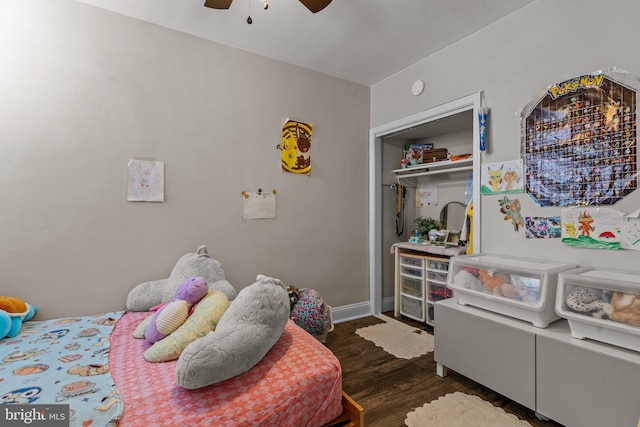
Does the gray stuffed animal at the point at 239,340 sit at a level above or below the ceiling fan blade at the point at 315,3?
below

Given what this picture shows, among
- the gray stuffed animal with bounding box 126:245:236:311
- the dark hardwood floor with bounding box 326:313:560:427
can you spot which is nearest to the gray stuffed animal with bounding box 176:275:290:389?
the gray stuffed animal with bounding box 126:245:236:311

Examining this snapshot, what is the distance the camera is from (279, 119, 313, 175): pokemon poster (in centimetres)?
289

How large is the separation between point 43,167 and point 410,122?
9.84 feet

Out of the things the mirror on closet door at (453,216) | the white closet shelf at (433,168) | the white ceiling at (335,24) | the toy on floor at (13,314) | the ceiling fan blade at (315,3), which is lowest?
the toy on floor at (13,314)

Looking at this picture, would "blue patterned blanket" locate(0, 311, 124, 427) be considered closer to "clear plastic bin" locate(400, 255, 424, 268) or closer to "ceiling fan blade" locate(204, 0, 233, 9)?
"ceiling fan blade" locate(204, 0, 233, 9)

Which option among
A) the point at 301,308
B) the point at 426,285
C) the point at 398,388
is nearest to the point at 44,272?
the point at 301,308

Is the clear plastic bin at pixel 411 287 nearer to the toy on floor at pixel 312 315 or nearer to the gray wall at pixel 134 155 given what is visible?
the gray wall at pixel 134 155

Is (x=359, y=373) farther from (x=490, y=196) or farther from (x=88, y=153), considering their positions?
(x=88, y=153)

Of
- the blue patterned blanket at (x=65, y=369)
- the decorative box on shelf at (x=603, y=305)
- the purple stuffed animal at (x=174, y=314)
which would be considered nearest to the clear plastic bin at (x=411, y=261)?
the decorative box on shelf at (x=603, y=305)

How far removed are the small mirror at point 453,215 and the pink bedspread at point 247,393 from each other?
8.42 ft

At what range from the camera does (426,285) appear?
3.06 meters

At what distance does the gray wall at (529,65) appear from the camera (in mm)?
1727

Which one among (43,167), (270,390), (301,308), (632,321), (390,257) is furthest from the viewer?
(390,257)

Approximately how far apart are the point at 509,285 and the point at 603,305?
439 mm
